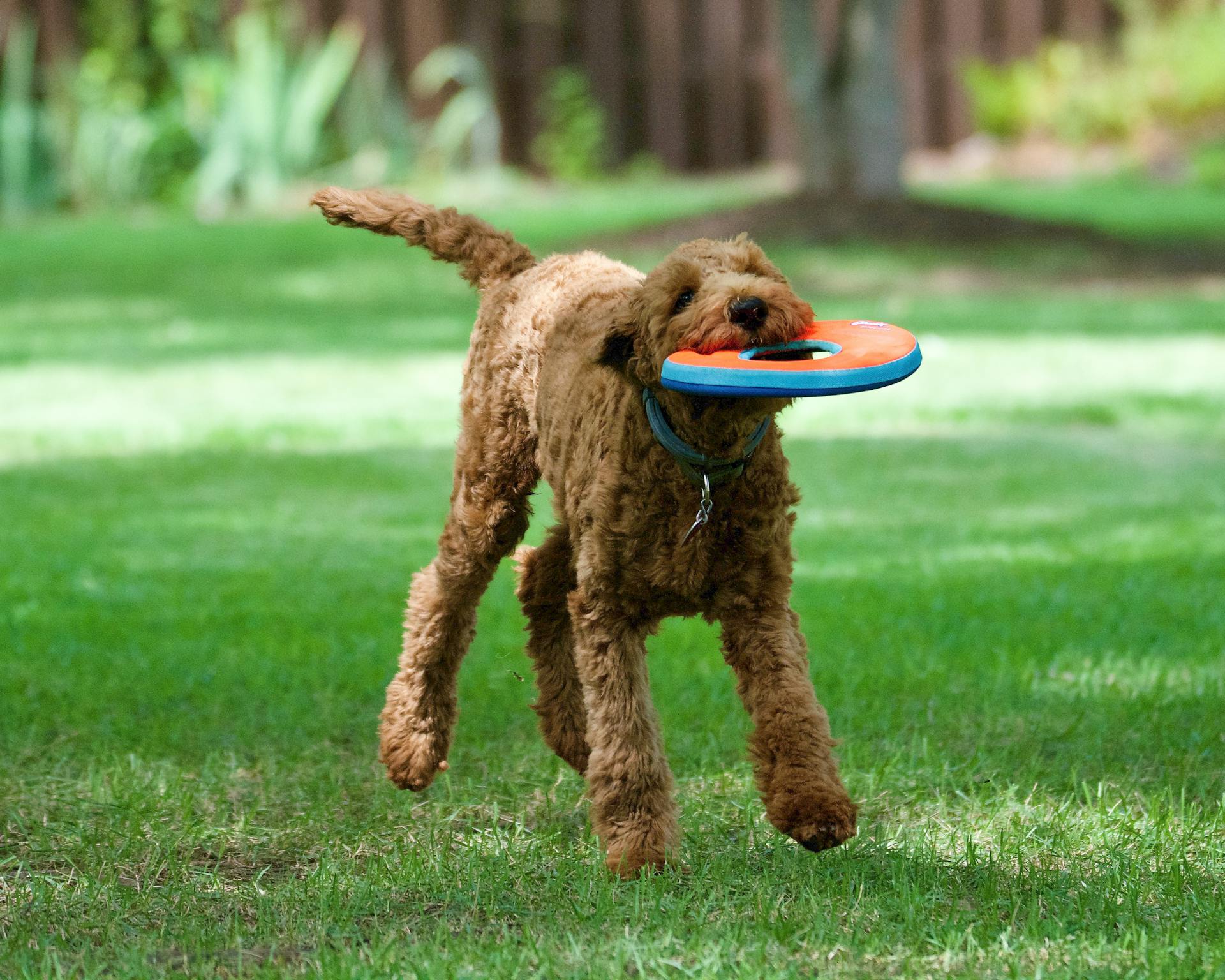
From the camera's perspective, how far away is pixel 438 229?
463 centimetres

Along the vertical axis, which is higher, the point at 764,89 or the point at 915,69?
the point at 915,69

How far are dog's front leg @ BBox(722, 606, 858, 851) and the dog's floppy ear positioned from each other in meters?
0.60

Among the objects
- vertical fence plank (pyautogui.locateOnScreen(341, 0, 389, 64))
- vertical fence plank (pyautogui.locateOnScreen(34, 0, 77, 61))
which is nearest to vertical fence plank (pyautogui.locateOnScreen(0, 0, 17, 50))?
vertical fence plank (pyautogui.locateOnScreen(34, 0, 77, 61))

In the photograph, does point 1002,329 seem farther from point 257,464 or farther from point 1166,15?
point 1166,15

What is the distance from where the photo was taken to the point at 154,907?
11.5 feet

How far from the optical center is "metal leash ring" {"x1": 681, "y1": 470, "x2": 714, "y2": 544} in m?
3.61

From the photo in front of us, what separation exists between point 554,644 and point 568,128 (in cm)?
1666

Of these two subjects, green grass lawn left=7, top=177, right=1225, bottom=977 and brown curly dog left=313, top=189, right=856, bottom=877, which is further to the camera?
brown curly dog left=313, top=189, right=856, bottom=877

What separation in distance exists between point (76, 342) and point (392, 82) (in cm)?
791

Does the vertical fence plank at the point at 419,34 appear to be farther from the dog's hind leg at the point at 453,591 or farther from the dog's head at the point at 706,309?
the dog's head at the point at 706,309

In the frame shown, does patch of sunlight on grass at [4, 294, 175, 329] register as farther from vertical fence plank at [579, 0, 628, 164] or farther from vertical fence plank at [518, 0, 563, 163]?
vertical fence plank at [579, 0, 628, 164]

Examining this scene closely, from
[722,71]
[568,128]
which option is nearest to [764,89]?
[722,71]

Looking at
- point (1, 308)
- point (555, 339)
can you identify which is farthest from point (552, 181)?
point (555, 339)

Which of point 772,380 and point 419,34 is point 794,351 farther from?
point 419,34
